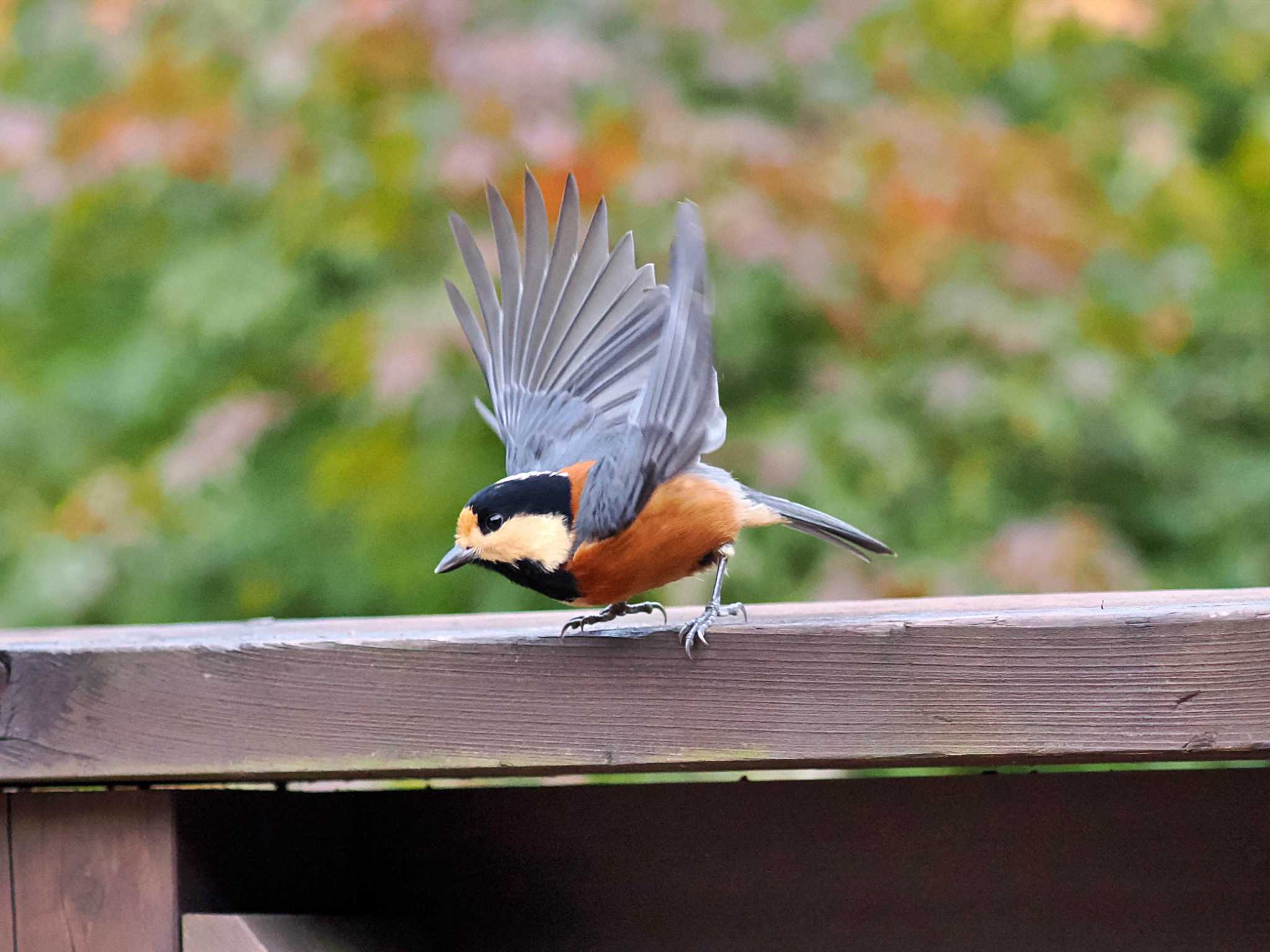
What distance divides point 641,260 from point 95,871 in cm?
225

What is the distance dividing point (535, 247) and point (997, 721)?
1.07m

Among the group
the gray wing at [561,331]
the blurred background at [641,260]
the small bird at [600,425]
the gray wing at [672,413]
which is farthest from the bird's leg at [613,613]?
the blurred background at [641,260]

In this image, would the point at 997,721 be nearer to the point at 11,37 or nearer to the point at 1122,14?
the point at 1122,14

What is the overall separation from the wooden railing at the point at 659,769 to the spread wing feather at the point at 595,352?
0.79 feet

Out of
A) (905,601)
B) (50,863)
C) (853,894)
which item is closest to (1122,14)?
(905,601)

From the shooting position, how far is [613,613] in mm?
1916

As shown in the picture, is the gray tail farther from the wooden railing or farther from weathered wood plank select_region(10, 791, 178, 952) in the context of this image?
weathered wood plank select_region(10, 791, 178, 952)

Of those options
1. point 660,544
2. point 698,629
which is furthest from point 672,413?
point 698,629

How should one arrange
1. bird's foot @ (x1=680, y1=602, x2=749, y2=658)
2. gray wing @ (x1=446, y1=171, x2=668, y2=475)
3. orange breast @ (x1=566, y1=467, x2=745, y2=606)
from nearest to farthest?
bird's foot @ (x1=680, y1=602, x2=749, y2=658) → orange breast @ (x1=566, y1=467, x2=745, y2=606) → gray wing @ (x1=446, y1=171, x2=668, y2=475)

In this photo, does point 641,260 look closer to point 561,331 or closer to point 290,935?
point 561,331

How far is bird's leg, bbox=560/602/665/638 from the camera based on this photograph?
1690 mm

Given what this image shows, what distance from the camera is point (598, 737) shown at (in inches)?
54.6

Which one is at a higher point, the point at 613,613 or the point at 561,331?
the point at 561,331

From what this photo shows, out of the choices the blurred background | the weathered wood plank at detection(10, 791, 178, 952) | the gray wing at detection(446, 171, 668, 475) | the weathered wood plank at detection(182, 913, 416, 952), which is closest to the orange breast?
the gray wing at detection(446, 171, 668, 475)
